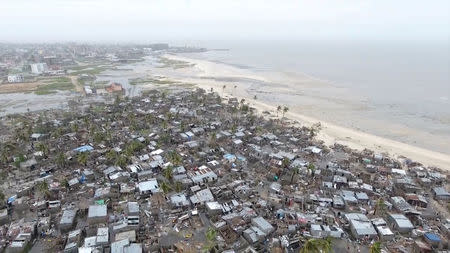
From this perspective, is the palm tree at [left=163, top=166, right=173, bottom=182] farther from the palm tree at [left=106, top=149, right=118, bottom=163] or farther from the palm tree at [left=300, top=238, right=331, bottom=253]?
the palm tree at [left=300, top=238, right=331, bottom=253]

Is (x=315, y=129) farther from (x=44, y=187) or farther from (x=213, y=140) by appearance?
(x=44, y=187)

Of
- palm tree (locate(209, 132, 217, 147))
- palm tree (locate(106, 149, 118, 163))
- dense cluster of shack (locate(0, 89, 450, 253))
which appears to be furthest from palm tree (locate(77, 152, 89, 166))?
palm tree (locate(209, 132, 217, 147))

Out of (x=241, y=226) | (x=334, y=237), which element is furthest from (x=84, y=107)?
(x=334, y=237)

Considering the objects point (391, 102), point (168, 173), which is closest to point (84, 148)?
point (168, 173)

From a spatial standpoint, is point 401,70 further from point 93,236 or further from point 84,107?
point 93,236

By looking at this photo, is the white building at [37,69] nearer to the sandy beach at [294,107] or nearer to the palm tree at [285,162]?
the sandy beach at [294,107]
